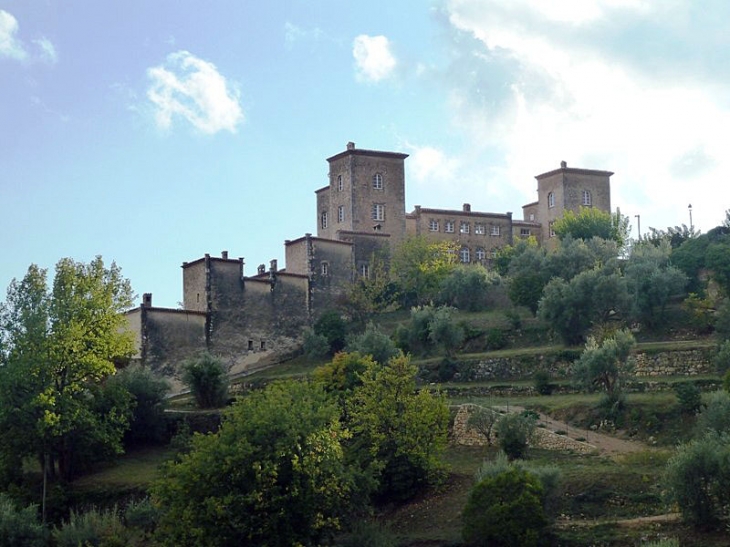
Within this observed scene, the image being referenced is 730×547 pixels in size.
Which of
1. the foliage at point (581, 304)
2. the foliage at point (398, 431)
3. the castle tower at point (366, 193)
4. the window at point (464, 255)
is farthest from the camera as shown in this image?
the window at point (464, 255)

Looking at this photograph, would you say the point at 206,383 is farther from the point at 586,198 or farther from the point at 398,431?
the point at 586,198

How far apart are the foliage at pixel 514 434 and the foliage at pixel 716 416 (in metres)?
5.33

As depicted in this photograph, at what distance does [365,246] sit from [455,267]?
17.1 feet

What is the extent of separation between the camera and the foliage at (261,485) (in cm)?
3509

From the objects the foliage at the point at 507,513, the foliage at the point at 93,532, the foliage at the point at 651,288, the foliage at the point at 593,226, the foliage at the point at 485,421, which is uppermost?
the foliage at the point at 593,226

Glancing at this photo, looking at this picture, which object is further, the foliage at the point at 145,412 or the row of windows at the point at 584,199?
the row of windows at the point at 584,199

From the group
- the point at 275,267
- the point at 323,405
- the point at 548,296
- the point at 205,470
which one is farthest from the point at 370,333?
the point at 205,470

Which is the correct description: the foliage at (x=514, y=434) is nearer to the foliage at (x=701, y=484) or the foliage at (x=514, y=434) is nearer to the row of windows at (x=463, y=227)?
the foliage at (x=701, y=484)

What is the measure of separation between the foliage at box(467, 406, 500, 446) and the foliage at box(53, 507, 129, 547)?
12191mm

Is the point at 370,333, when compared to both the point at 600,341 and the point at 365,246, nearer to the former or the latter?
the point at 600,341

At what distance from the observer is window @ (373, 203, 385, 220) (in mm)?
75438

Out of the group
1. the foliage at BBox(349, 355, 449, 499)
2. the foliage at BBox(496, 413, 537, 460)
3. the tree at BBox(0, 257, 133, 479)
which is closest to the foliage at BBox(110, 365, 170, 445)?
the tree at BBox(0, 257, 133, 479)

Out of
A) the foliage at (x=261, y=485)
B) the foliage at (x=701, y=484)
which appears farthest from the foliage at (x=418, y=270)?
the foliage at (x=701, y=484)

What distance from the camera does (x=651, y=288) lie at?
58.8 metres
